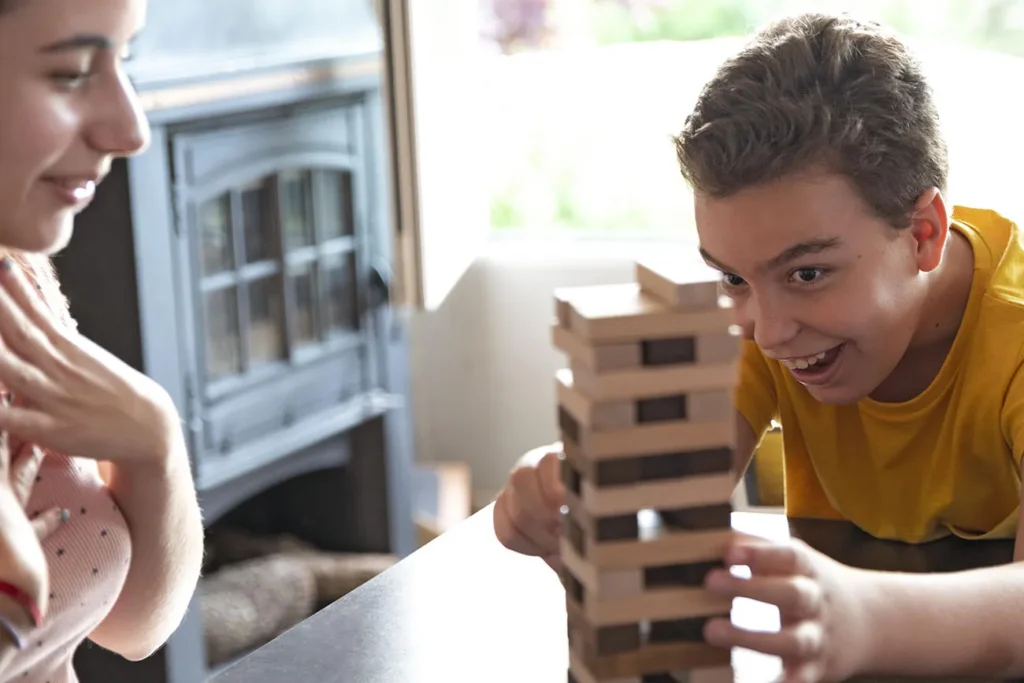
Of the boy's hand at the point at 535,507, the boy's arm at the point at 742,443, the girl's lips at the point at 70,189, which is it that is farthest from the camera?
the boy's arm at the point at 742,443

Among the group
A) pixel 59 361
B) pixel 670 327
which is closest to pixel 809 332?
pixel 670 327

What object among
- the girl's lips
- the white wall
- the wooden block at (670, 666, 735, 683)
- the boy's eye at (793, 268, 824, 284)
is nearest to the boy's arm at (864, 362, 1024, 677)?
the wooden block at (670, 666, 735, 683)

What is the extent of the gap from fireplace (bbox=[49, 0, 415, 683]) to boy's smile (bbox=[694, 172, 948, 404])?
141cm

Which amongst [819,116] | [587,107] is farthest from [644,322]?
[587,107]

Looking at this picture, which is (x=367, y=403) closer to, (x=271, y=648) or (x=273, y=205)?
(x=273, y=205)

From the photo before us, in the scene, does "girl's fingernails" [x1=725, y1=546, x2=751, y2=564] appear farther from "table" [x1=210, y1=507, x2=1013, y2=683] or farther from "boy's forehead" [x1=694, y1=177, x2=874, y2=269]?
"boy's forehead" [x1=694, y1=177, x2=874, y2=269]

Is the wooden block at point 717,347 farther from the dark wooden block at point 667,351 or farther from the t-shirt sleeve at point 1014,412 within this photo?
the t-shirt sleeve at point 1014,412

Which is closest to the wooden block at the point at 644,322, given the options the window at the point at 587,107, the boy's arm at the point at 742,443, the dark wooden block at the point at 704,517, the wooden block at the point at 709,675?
the dark wooden block at the point at 704,517

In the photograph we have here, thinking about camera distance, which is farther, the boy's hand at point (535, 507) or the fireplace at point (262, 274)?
the fireplace at point (262, 274)

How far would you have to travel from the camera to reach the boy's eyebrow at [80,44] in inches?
39.9

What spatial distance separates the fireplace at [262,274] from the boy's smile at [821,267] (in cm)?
141

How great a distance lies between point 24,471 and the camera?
3.45ft

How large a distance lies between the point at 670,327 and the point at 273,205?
78.5 inches

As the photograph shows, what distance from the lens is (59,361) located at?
3.25 ft
